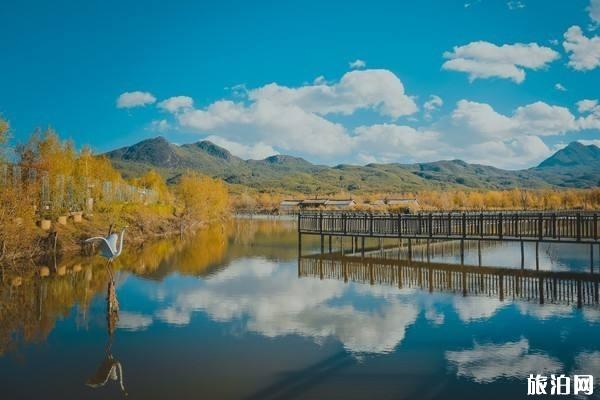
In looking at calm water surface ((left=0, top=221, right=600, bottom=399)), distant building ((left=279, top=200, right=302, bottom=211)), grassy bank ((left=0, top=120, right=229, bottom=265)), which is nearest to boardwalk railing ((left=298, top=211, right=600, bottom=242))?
calm water surface ((left=0, top=221, right=600, bottom=399))

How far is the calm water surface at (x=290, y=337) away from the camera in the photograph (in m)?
9.69

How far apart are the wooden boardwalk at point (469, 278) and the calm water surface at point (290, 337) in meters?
0.19

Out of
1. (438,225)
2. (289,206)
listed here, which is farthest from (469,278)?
(289,206)

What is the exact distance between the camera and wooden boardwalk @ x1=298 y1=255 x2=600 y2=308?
17531 mm

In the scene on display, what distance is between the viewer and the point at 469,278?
21047 mm

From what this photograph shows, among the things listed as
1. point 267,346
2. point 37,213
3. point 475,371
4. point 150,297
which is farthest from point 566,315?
point 37,213

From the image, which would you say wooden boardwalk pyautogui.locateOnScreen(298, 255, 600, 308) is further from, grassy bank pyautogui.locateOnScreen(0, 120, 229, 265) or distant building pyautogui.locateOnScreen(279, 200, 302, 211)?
distant building pyautogui.locateOnScreen(279, 200, 302, 211)

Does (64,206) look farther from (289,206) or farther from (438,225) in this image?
(289,206)

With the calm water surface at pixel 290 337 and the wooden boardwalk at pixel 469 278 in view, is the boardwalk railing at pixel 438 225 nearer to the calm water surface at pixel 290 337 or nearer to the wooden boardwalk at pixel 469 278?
the wooden boardwalk at pixel 469 278

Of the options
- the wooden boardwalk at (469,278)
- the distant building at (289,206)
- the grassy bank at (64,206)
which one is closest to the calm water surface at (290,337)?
the wooden boardwalk at (469,278)

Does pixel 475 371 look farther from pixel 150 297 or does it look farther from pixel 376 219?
pixel 376 219

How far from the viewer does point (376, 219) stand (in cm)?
2945

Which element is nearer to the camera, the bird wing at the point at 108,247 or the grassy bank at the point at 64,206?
the bird wing at the point at 108,247

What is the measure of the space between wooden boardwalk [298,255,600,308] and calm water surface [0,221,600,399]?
0.61ft
